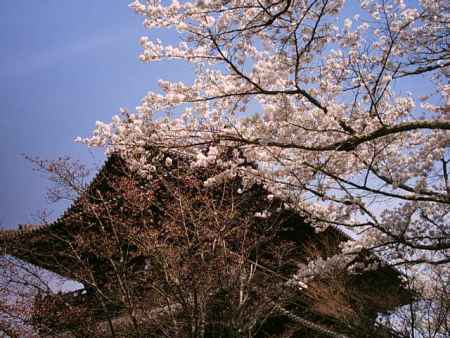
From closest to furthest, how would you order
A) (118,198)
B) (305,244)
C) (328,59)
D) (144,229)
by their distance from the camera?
(328,59), (144,229), (118,198), (305,244)

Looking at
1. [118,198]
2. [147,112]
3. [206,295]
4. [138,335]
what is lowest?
[138,335]

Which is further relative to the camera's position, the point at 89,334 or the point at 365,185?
the point at 89,334

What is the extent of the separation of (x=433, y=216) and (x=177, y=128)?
3.32m

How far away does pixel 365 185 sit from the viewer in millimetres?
3941

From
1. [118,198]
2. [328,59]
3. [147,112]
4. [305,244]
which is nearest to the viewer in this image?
[147,112]

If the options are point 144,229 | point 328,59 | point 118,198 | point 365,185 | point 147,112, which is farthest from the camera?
point 118,198

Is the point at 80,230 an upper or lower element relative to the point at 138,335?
upper

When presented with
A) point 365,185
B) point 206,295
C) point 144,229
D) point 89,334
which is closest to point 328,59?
point 365,185

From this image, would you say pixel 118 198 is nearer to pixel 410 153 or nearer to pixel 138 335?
pixel 138 335

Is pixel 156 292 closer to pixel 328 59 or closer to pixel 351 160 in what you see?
Result: pixel 351 160

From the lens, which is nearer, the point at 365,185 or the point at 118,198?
the point at 365,185

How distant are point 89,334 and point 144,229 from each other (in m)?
2.05

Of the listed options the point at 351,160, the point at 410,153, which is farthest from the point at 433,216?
the point at 351,160

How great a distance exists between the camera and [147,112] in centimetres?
434
